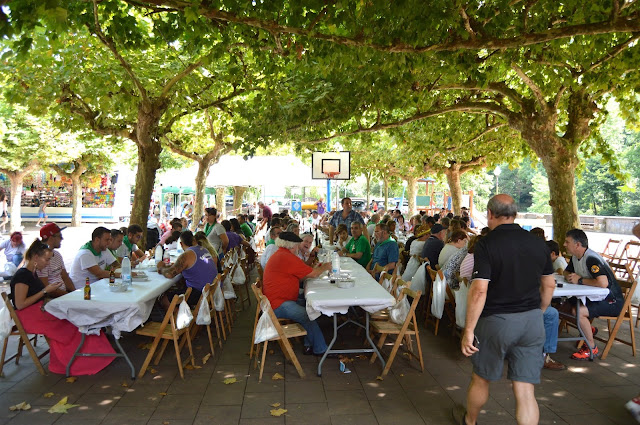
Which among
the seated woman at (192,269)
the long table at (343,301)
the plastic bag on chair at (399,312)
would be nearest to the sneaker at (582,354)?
the plastic bag on chair at (399,312)

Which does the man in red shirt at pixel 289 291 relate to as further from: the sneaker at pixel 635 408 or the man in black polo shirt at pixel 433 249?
the sneaker at pixel 635 408

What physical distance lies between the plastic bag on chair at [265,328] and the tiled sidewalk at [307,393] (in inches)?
16.4

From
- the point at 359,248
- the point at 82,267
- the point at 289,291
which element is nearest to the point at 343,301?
the point at 289,291

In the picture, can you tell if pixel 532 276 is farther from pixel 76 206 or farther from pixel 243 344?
pixel 76 206

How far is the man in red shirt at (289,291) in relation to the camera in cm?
537

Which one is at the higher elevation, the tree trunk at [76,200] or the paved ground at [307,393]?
the tree trunk at [76,200]

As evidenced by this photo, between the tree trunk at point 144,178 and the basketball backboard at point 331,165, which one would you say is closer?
the tree trunk at point 144,178

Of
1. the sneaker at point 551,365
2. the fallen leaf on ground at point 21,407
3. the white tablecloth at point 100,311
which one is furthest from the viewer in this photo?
the sneaker at point 551,365

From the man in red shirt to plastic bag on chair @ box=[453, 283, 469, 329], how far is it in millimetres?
1586

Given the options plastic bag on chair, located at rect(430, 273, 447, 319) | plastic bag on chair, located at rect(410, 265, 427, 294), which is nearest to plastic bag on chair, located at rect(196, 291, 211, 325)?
plastic bag on chair, located at rect(430, 273, 447, 319)

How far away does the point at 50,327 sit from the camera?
493 centimetres

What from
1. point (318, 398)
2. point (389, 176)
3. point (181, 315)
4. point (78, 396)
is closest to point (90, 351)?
point (78, 396)

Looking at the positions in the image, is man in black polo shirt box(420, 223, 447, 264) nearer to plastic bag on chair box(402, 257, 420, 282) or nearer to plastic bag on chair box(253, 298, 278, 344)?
plastic bag on chair box(402, 257, 420, 282)

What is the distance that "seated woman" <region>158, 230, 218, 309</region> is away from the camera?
6.05 meters
